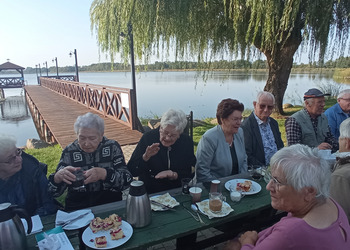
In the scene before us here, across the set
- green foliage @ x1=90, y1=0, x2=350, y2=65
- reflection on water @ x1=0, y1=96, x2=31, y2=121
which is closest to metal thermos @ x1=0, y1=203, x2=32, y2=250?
green foliage @ x1=90, y1=0, x2=350, y2=65

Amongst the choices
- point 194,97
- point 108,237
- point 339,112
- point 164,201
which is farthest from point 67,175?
point 194,97

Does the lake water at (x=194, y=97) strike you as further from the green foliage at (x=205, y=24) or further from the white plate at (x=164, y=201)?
the white plate at (x=164, y=201)

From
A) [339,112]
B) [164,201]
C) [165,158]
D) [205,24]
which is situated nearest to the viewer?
[164,201]

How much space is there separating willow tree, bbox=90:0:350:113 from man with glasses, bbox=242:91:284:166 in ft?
4.80

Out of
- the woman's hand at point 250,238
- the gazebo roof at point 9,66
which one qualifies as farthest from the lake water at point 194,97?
the gazebo roof at point 9,66

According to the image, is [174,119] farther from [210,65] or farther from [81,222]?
[210,65]

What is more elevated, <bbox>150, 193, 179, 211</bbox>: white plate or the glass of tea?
the glass of tea

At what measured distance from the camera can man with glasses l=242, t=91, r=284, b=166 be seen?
3047 mm

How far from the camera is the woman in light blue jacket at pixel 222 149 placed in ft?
8.18

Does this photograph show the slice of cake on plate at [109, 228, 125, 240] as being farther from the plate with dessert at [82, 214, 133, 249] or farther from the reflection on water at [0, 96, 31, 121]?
the reflection on water at [0, 96, 31, 121]

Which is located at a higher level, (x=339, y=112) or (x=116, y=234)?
(x=339, y=112)

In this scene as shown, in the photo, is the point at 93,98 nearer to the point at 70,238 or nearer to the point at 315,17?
the point at 315,17

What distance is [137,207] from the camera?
151cm

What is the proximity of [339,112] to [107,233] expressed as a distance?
3.80 metres
